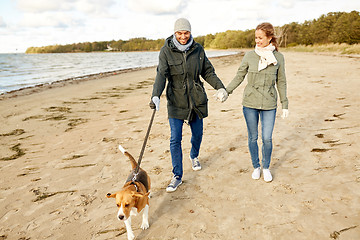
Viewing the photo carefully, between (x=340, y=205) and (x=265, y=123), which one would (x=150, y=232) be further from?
(x=340, y=205)

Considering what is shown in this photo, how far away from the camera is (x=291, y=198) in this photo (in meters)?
3.51

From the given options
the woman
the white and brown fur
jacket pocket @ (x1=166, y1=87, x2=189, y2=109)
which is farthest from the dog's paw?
the woman

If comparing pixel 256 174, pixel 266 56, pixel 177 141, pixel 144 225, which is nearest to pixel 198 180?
pixel 177 141

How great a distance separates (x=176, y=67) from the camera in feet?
12.2

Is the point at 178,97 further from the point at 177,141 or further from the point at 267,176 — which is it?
the point at 267,176

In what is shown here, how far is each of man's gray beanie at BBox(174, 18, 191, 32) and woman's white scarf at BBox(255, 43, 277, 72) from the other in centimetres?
113

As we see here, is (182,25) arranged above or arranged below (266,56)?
above

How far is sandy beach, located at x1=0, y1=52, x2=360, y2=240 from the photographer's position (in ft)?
10.1

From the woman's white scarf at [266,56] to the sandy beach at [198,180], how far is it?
6.42ft

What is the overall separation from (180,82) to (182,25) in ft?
2.83

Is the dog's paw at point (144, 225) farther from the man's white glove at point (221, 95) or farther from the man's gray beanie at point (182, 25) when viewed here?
the man's gray beanie at point (182, 25)

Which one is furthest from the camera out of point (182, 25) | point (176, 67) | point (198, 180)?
point (198, 180)

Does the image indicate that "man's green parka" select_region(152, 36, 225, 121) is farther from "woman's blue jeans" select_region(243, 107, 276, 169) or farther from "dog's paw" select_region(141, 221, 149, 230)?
"dog's paw" select_region(141, 221, 149, 230)

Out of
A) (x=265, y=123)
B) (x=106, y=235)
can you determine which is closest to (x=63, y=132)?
(x=106, y=235)
